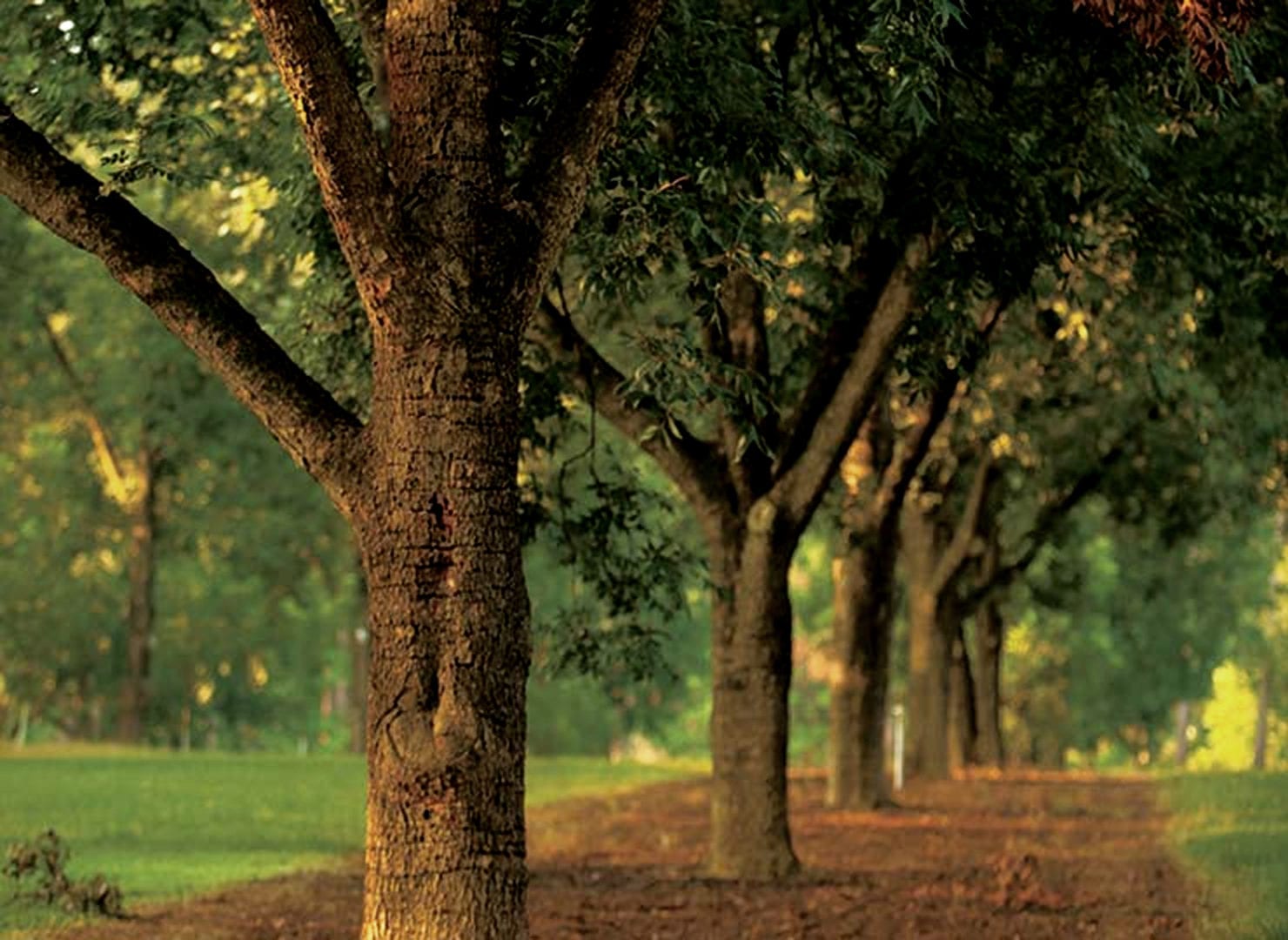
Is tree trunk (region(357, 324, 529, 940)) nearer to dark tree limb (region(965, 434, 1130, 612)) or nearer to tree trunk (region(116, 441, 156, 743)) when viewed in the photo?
dark tree limb (region(965, 434, 1130, 612))

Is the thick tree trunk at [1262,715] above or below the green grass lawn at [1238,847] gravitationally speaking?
above

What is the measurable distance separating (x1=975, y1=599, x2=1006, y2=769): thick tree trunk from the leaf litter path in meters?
19.5

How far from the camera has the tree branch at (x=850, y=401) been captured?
1838 centimetres

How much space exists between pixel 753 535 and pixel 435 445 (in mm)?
9277

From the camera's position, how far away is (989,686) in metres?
52.0

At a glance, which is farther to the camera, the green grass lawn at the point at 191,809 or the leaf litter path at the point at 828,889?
the green grass lawn at the point at 191,809

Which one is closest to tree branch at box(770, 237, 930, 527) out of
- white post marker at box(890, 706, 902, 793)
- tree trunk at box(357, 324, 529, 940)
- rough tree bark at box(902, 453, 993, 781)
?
tree trunk at box(357, 324, 529, 940)

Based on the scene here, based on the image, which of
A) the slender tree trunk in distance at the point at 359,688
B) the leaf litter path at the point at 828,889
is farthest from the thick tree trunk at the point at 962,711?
the leaf litter path at the point at 828,889

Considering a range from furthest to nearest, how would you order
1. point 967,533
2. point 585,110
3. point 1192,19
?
1. point 967,533
2. point 585,110
3. point 1192,19

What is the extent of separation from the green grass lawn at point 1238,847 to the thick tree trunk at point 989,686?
10879 millimetres

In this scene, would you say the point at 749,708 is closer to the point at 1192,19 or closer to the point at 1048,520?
the point at 1192,19

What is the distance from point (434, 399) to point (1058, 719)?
72.0 meters

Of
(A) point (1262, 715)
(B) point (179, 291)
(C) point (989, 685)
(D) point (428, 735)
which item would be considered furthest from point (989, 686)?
(A) point (1262, 715)

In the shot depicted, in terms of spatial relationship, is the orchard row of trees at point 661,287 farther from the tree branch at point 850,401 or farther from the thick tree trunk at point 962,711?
the thick tree trunk at point 962,711
